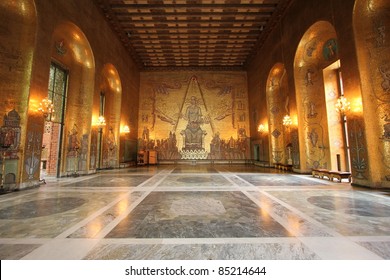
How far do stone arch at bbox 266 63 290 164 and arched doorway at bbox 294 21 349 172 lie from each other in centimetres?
301

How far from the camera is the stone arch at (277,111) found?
1269 centimetres

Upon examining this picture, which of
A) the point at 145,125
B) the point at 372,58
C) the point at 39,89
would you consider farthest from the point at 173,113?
the point at 372,58

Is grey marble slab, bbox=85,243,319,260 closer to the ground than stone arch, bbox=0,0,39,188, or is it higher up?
closer to the ground

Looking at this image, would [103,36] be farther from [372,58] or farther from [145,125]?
[372,58]

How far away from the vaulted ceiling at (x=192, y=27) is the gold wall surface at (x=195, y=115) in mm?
1943

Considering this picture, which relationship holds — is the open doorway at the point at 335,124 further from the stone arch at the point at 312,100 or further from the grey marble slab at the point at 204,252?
the grey marble slab at the point at 204,252

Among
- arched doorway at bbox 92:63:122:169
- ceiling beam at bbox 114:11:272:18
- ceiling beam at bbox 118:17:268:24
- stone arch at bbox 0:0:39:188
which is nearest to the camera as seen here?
stone arch at bbox 0:0:39:188

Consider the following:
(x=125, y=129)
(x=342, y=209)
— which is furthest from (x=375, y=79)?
(x=125, y=129)

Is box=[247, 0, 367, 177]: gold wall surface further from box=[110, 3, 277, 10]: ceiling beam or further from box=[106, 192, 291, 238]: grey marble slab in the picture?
box=[106, 192, 291, 238]: grey marble slab

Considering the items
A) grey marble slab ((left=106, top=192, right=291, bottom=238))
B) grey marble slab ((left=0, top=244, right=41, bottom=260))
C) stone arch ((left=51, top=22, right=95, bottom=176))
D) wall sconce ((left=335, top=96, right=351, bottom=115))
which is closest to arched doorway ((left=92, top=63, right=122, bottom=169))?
stone arch ((left=51, top=22, right=95, bottom=176))

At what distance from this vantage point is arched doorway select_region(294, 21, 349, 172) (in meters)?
8.84

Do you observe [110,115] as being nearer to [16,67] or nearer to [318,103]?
[16,67]

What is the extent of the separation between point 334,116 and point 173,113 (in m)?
12.9

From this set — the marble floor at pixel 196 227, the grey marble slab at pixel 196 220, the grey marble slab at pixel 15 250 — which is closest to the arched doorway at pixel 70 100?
the marble floor at pixel 196 227
